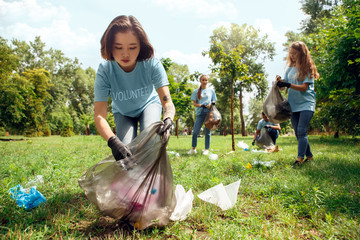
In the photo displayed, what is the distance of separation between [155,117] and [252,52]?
30.9 meters

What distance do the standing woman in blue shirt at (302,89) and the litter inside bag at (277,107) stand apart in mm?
107

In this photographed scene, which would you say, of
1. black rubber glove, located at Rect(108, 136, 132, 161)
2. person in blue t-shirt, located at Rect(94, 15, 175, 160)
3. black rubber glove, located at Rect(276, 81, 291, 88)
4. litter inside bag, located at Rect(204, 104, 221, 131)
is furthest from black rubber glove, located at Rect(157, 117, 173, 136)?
litter inside bag, located at Rect(204, 104, 221, 131)

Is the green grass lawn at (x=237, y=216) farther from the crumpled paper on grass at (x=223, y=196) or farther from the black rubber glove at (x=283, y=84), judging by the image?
the black rubber glove at (x=283, y=84)

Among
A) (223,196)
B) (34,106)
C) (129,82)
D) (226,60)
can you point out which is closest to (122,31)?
(129,82)

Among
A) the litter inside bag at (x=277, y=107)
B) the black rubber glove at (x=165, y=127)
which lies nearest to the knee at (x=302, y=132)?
the litter inside bag at (x=277, y=107)

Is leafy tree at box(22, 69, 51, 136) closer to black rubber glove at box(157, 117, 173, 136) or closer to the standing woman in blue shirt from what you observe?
the standing woman in blue shirt

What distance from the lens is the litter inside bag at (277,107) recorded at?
3.96 m

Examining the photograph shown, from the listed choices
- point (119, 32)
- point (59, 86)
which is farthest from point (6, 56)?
point (119, 32)

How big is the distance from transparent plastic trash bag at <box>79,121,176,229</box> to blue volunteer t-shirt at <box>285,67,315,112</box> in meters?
3.00

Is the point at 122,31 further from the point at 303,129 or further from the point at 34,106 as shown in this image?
the point at 34,106

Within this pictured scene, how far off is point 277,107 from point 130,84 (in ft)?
9.35

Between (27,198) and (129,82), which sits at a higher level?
(129,82)

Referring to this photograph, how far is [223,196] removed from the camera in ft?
6.95

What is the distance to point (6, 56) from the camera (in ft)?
55.5
